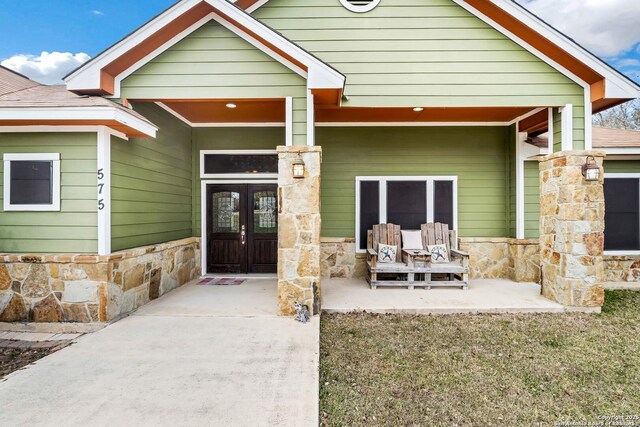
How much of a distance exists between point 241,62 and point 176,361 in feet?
12.1

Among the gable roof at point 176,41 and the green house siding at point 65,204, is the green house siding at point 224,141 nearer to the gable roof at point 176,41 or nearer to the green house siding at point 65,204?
the gable roof at point 176,41

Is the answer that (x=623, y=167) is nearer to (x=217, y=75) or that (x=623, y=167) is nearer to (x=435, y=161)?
(x=435, y=161)

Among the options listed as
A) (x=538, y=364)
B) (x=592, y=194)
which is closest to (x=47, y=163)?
(x=538, y=364)

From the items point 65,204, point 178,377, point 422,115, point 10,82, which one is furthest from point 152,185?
point 422,115

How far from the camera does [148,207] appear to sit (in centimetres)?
501

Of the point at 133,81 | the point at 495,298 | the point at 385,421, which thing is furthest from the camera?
the point at 495,298

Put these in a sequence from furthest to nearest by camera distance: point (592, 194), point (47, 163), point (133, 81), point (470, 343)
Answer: point (592, 194)
point (133, 81)
point (47, 163)
point (470, 343)

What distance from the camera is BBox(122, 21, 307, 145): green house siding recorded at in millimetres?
4379

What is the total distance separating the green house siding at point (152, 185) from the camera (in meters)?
4.36

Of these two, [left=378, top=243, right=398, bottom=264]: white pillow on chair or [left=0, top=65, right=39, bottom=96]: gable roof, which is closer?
[left=0, top=65, right=39, bottom=96]: gable roof

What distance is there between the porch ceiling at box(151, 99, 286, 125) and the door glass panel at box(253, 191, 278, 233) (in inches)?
59.4

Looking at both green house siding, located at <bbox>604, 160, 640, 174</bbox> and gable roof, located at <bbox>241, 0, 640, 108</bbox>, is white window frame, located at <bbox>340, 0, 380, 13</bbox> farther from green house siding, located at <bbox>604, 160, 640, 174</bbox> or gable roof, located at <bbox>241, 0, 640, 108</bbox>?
green house siding, located at <bbox>604, 160, 640, 174</bbox>

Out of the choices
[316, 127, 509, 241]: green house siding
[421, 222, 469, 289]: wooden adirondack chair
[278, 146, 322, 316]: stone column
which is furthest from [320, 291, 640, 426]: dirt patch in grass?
[316, 127, 509, 241]: green house siding

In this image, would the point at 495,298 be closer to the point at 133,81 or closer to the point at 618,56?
the point at 133,81
